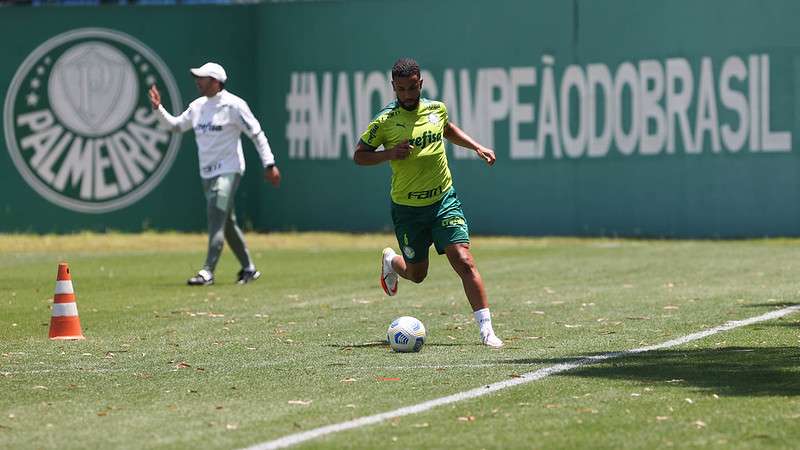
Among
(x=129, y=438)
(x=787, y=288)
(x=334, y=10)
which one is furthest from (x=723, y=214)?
(x=129, y=438)

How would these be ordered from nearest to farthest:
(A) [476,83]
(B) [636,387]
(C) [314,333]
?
(B) [636,387] < (C) [314,333] < (A) [476,83]

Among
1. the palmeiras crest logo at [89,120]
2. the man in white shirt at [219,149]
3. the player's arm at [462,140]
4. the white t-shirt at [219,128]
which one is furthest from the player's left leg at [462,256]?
the palmeiras crest logo at [89,120]

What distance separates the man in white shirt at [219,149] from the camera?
1727cm

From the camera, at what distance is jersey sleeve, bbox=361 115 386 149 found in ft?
37.8

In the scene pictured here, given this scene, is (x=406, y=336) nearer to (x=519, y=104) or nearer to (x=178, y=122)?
(x=178, y=122)

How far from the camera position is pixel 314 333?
40.4ft

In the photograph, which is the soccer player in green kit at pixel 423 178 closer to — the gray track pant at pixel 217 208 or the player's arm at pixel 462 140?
the player's arm at pixel 462 140

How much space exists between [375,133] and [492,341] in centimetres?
168

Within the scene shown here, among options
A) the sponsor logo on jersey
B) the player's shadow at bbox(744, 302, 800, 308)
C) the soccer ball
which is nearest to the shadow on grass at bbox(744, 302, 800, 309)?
the player's shadow at bbox(744, 302, 800, 308)

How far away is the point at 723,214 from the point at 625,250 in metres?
3.11

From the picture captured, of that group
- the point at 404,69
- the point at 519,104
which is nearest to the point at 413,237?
the point at 404,69

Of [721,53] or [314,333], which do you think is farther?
[721,53]

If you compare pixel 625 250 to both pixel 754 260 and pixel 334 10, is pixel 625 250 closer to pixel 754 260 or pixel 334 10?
pixel 754 260

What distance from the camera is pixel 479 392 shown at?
8797 mm
